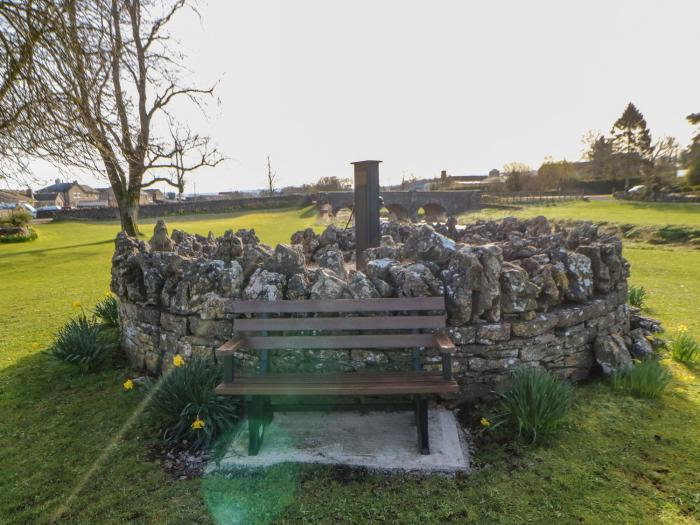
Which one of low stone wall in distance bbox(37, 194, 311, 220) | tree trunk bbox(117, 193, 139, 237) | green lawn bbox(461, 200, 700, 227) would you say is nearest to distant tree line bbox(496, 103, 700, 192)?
green lawn bbox(461, 200, 700, 227)

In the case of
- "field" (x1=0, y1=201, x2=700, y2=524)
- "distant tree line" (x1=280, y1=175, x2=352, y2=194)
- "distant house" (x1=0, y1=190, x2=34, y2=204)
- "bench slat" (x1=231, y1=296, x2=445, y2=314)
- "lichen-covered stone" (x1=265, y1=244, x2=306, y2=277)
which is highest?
"distant tree line" (x1=280, y1=175, x2=352, y2=194)

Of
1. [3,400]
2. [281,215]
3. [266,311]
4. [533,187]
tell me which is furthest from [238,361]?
[533,187]

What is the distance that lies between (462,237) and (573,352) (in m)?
4.43

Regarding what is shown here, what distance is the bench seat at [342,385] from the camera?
304cm

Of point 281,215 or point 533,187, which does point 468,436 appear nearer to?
point 281,215

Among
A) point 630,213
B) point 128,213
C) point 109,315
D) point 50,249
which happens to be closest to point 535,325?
point 109,315

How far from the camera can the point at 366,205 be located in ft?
19.4

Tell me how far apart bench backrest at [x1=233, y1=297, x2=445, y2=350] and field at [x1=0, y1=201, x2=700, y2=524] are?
3.32 feet

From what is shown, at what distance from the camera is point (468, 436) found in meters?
3.48

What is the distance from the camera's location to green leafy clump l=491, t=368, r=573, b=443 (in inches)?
133

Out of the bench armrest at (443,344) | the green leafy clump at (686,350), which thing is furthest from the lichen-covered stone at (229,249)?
the green leafy clump at (686,350)

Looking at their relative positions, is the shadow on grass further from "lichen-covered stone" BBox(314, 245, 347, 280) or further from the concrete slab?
the concrete slab

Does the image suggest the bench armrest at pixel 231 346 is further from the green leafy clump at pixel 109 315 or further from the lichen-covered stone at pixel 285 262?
the green leafy clump at pixel 109 315

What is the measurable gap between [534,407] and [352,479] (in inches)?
64.5
